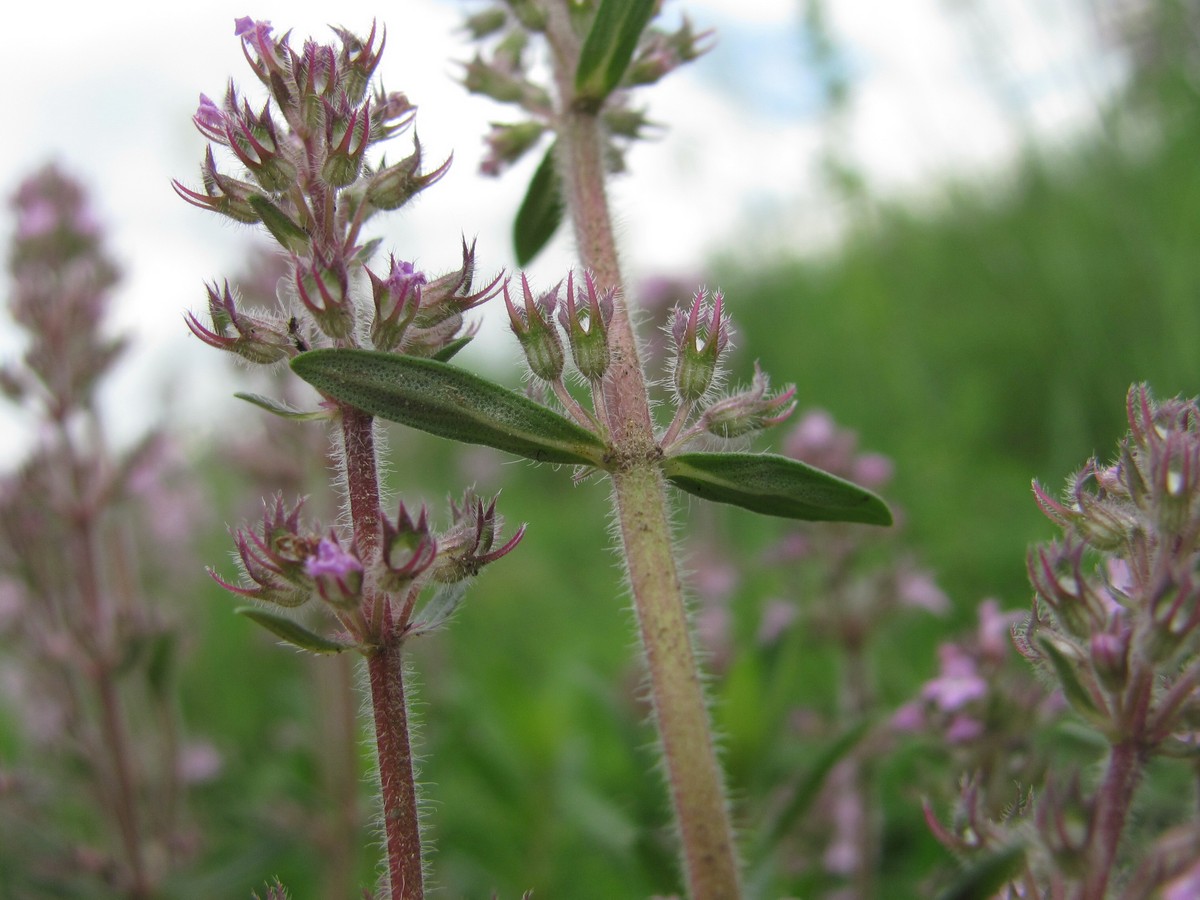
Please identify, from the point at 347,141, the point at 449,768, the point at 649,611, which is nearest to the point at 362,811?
the point at 449,768

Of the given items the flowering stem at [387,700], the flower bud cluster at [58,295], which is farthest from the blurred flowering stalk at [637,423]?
the flower bud cluster at [58,295]

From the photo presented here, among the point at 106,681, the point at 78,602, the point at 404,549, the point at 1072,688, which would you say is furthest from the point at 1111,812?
the point at 78,602

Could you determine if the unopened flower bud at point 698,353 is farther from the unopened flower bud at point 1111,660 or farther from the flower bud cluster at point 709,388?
the unopened flower bud at point 1111,660

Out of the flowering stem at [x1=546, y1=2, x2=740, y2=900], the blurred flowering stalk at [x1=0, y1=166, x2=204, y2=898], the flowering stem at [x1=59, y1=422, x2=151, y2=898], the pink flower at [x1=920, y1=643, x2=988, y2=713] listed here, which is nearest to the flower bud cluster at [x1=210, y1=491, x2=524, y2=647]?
the flowering stem at [x1=546, y1=2, x2=740, y2=900]

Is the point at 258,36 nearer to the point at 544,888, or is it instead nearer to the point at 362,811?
the point at 544,888

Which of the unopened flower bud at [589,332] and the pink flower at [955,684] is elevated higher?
the unopened flower bud at [589,332]

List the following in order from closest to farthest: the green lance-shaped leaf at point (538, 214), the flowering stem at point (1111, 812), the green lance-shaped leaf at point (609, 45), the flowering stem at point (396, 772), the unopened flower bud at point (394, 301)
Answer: the flowering stem at point (1111, 812) < the flowering stem at point (396, 772) < the unopened flower bud at point (394, 301) < the green lance-shaped leaf at point (609, 45) < the green lance-shaped leaf at point (538, 214)

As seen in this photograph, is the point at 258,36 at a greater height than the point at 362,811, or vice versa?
the point at 258,36
